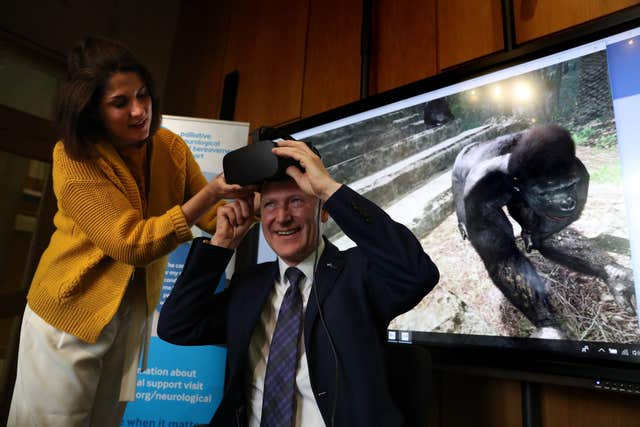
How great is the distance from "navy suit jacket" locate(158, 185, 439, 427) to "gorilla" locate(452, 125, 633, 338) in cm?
61

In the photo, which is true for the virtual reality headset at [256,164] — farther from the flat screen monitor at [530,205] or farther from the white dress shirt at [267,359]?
the flat screen monitor at [530,205]

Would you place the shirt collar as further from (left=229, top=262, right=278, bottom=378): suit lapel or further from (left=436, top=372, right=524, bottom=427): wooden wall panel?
(left=436, top=372, right=524, bottom=427): wooden wall panel

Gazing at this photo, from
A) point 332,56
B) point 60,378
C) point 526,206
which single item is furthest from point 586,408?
point 332,56

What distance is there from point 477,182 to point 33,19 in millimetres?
3698

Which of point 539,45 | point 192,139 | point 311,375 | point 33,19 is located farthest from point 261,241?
point 33,19

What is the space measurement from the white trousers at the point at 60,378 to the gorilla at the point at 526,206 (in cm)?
122

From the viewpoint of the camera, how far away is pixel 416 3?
2650 millimetres

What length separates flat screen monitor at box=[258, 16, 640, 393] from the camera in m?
1.32

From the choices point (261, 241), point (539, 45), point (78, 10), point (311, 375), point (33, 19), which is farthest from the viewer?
point (78, 10)

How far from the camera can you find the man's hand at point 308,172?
3.48 feet

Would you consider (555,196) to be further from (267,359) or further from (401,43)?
(401,43)

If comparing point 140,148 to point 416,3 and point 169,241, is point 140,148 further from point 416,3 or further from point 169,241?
point 416,3

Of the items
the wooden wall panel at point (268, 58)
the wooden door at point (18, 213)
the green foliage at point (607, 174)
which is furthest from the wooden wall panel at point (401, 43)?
the wooden door at point (18, 213)

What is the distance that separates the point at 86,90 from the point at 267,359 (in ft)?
2.83
